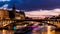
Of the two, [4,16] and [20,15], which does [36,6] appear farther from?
[4,16]

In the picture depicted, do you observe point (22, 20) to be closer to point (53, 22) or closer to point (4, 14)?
point (4, 14)

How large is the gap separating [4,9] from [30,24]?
36 centimetres

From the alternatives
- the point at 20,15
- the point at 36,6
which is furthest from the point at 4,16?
the point at 36,6

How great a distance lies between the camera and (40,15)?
4.14 feet

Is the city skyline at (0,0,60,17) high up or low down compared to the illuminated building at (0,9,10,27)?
up

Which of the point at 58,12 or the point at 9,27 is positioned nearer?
the point at 58,12

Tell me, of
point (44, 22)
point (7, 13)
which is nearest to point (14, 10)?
point (7, 13)

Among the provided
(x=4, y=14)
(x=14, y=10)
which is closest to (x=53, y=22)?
(x=14, y=10)

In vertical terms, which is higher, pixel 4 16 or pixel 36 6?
pixel 36 6

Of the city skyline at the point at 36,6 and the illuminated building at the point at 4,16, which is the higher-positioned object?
the city skyline at the point at 36,6

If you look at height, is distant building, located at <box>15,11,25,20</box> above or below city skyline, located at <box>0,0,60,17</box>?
below

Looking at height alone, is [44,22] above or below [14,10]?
below

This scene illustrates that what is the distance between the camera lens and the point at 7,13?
3.95ft

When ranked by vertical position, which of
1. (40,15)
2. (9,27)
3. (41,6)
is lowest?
(9,27)
